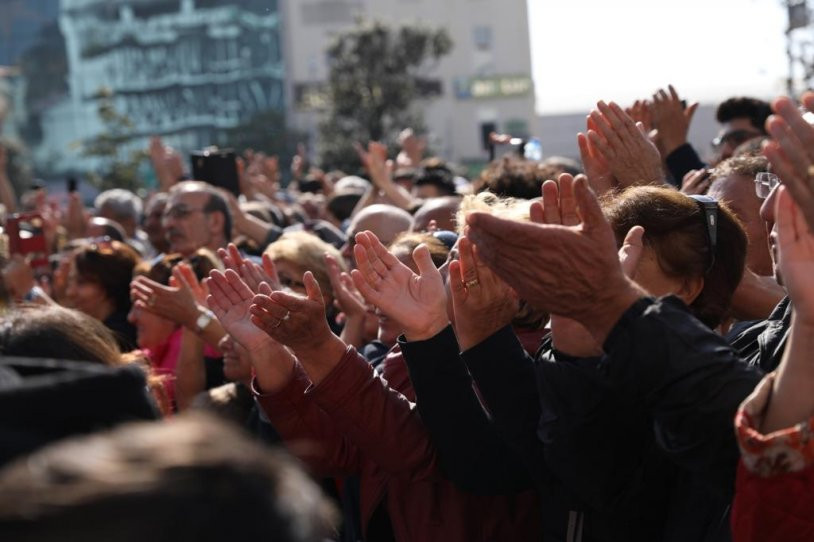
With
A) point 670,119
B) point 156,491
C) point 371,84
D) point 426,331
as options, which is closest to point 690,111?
point 670,119

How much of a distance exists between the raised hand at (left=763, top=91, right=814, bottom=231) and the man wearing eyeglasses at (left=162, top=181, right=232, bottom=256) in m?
5.04

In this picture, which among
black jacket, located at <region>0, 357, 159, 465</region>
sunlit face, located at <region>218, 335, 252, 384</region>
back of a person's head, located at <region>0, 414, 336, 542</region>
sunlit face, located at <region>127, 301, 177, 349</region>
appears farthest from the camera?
sunlit face, located at <region>127, 301, 177, 349</region>

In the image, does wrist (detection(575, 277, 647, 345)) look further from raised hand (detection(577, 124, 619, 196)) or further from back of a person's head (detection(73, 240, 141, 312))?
back of a person's head (detection(73, 240, 141, 312))

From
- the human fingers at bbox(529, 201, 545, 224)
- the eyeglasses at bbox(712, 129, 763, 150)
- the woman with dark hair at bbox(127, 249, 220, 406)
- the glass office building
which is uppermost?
the glass office building

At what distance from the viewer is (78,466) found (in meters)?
1.20

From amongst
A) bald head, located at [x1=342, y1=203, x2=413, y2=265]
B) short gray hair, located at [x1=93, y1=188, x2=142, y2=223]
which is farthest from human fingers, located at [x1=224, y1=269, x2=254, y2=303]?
short gray hair, located at [x1=93, y1=188, x2=142, y2=223]

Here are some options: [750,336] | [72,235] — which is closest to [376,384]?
[750,336]

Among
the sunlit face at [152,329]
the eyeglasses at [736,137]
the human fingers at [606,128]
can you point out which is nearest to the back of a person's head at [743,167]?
the human fingers at [606,128]

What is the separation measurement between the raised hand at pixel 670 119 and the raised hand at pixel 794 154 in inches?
135

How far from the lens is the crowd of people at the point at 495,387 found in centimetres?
126

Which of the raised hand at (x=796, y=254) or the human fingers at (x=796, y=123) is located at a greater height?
the human fingers at (x=796, y=123)

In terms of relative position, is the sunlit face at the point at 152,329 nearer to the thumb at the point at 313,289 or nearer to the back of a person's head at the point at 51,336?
the thumb at the point at 313,289

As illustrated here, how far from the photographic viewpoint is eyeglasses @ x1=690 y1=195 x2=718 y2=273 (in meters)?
3.01

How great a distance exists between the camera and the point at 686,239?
299 centimetres
